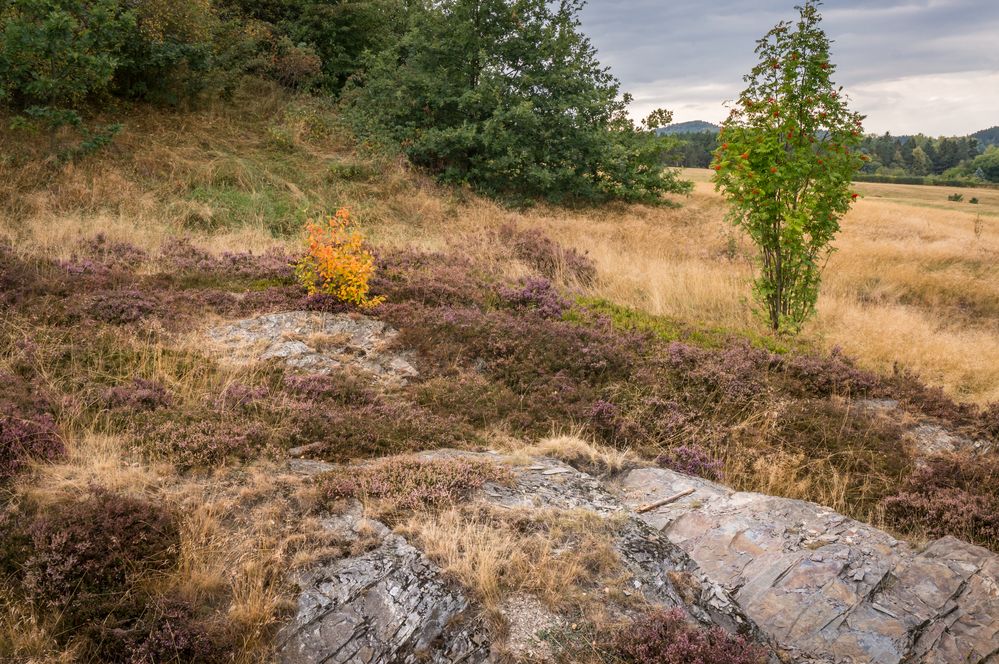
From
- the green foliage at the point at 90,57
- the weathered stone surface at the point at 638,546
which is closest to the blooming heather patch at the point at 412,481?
the weathered stone surface at the point at 638,546

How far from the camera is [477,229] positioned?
16.8m

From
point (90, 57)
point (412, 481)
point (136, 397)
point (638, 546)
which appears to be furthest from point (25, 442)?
point (90, 57)

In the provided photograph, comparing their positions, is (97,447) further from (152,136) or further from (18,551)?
(152,136)

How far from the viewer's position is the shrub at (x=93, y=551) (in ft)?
11.8

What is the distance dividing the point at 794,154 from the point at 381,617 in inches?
377

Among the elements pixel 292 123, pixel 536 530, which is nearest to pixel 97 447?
pixel 536 530

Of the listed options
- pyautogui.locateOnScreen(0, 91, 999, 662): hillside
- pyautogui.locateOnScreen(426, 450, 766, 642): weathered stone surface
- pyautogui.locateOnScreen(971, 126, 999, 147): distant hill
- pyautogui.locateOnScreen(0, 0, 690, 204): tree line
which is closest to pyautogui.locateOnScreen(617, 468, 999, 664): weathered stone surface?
pyautogui.locateOnScreen(0, 91, 999, 662): hillside

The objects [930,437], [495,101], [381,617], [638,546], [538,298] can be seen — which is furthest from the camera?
[495,101]

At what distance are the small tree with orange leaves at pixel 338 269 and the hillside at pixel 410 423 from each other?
353 mm

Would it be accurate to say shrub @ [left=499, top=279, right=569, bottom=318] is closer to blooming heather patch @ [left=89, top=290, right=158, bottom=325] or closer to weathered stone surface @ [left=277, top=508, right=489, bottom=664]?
blooming heather patch @ [left=89, top=290, right=158, bottom=325]

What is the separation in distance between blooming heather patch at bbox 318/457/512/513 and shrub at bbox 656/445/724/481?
2.09 metres

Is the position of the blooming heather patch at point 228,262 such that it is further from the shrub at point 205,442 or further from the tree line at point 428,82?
the tree line at point 428,82

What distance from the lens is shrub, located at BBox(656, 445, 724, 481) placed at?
6.47m

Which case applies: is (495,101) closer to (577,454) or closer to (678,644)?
(577,454)
